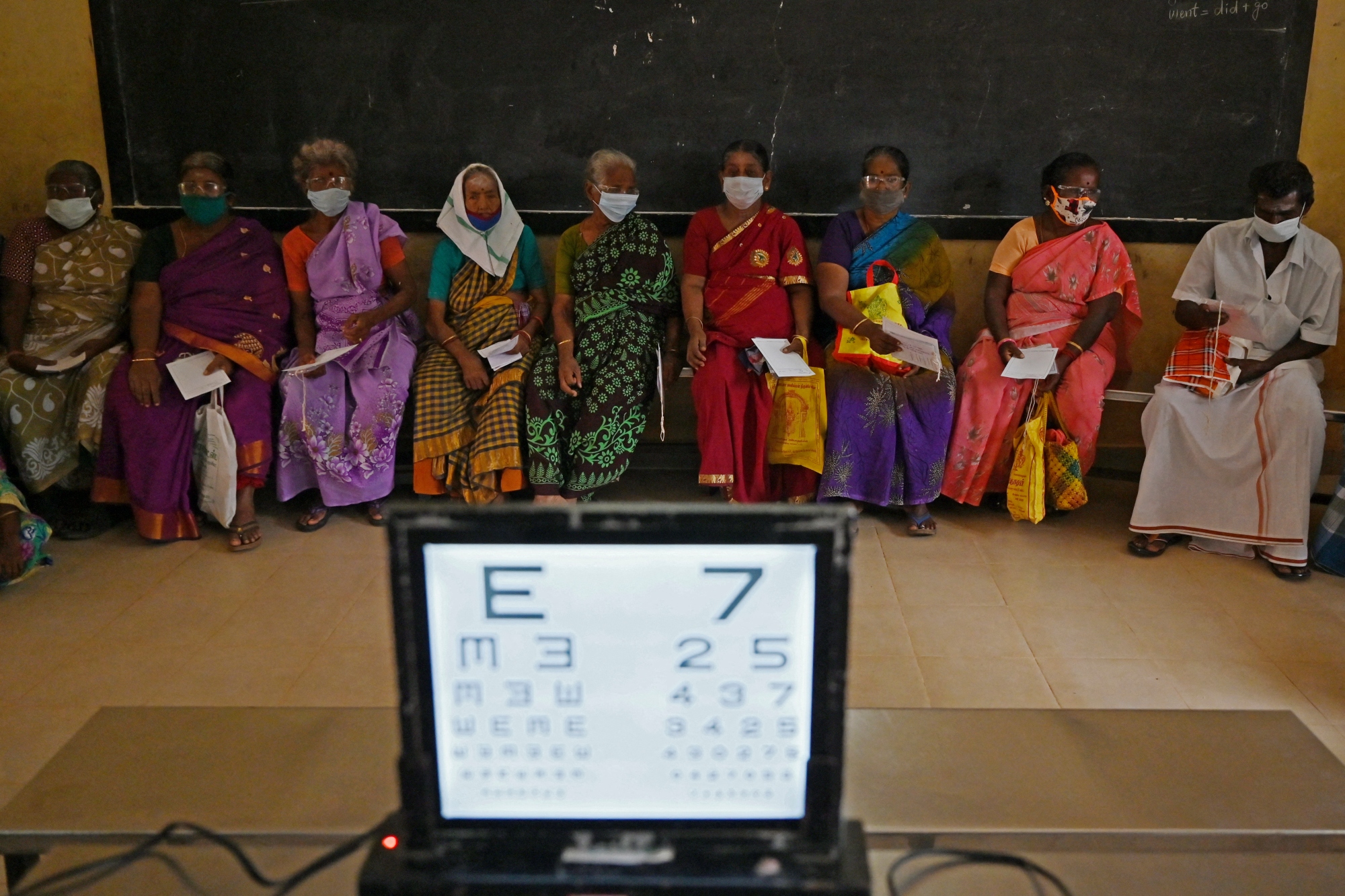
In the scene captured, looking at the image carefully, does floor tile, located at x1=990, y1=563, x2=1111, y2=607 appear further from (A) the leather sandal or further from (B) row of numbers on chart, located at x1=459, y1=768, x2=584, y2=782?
(B) row of numbers on chart, located at x1=459, y1=768, x2=584, y2=782

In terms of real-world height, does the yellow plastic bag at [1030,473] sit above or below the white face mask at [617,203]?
below

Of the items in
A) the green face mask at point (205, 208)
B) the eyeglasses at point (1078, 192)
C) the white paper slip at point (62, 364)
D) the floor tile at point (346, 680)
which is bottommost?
the floor tile at point (346, 680)

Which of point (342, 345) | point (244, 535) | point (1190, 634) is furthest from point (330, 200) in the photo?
point (1190, 634)

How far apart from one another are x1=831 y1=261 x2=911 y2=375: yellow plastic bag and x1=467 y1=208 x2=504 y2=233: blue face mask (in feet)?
4.39

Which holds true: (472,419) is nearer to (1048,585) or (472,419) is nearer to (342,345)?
(342,345)

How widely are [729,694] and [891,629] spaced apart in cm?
223

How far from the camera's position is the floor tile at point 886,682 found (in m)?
2.44

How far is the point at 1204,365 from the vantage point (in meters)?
3.40

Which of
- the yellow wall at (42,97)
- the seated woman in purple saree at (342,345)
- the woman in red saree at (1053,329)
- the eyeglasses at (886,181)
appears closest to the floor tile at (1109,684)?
the woman in red saree at (1053,329)

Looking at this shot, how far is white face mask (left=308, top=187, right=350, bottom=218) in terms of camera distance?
12.2ft

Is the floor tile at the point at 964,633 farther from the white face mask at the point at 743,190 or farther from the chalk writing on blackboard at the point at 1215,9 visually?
the chalk writing on blackboard at the point at 1215,9

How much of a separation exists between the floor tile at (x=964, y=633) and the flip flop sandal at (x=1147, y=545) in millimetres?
708

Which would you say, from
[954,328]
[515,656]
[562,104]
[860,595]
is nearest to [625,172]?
[562,104]

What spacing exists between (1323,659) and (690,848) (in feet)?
8.54
